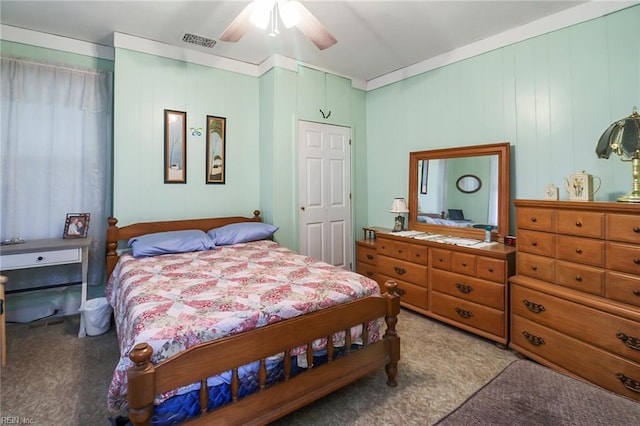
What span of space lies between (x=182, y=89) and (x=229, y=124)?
23.6 inches

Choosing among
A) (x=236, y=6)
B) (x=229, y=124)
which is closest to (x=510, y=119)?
(x=236, y=6)

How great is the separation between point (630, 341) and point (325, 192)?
9.86 ft

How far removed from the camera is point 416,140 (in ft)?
12.6

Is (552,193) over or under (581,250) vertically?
over

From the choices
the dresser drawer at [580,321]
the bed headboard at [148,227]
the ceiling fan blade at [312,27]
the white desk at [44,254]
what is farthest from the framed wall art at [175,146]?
the dresser drawer at [580,321]

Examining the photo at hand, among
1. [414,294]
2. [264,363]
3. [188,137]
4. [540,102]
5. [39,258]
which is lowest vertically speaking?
[414,294]

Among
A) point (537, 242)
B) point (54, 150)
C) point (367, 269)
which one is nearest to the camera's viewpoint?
point (537, 242)

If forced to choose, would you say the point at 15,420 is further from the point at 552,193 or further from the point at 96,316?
the point at 552,193

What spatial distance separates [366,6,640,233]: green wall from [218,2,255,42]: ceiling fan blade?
7.45 feet

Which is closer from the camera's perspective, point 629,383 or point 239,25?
point 629,383

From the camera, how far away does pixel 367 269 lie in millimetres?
4035

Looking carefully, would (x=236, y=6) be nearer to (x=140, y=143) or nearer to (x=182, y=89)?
(x=182, y=89)

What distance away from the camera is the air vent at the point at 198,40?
3.15 m

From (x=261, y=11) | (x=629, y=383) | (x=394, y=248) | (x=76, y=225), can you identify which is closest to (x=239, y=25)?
(x=261, y=11)
